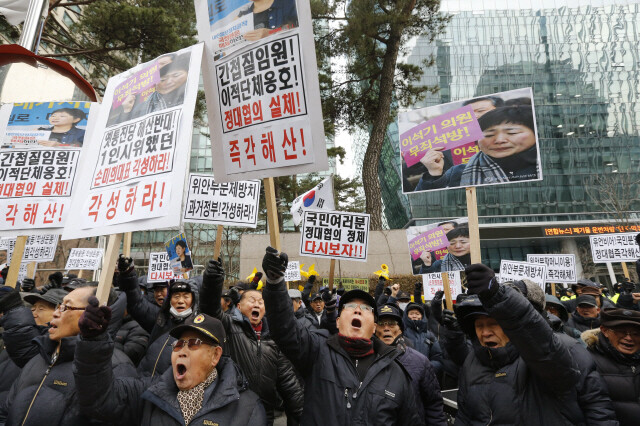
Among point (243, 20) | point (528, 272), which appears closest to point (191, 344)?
point (243, 20)

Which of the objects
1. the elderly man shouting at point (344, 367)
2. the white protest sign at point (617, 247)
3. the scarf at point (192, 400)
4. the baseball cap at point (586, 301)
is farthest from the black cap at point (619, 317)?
the white protest sign at point (617, 247)

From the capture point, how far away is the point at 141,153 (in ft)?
8.05

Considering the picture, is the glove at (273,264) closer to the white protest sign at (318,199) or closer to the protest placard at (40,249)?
the white protest sign at (318,199)

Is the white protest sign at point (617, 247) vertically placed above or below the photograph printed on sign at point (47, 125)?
below

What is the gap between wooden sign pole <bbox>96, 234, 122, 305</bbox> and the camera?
205 cm

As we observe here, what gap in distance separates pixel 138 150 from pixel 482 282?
211 centimetres

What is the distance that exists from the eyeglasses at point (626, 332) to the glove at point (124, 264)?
11.1ft

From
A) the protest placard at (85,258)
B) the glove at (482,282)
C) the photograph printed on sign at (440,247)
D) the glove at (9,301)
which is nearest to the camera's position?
the glove at (482,282)

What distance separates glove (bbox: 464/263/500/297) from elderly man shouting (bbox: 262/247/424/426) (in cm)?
85

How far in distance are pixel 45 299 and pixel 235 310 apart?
4.72 feet

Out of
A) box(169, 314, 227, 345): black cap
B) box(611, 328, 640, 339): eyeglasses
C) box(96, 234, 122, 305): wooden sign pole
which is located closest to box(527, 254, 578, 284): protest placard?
box(611, 328, 640, 339): eyeglasses

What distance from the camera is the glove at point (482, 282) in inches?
77.1

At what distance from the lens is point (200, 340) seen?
2.20m

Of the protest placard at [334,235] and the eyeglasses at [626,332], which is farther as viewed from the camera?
the protest placard at [334,235]
